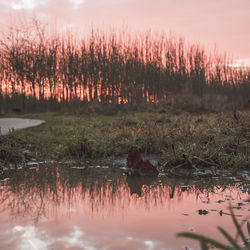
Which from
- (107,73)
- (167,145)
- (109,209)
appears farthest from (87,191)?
(107,73)

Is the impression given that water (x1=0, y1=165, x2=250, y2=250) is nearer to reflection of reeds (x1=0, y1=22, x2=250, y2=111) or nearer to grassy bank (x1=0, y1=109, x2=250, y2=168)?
grassy bank (x1=0, y1=109, x2=250, y2=168)

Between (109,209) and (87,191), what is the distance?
20.9 inches

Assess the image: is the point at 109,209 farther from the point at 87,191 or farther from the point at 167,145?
the point at 167,145

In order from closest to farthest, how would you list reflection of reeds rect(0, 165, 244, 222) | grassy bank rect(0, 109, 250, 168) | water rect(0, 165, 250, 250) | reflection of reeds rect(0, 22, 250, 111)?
water rect(0, 165, 250, 250) < reflection of reeds rect(0, 165, 244, 222) < grassy bank rect(0, 109, 250, 168) < reflection of reeds rect(0, 22, 250, 111)

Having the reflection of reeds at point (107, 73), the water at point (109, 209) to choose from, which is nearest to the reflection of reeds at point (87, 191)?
the water at point (109, 209)

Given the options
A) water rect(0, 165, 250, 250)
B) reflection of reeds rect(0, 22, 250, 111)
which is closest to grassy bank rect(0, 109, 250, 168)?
water rect(0, 165, 250, 250)

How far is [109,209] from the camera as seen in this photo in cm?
198

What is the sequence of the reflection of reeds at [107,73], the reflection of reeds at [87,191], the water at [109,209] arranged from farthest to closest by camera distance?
the reflection of reeds at [107,73], the reflection of reeds at [87,191], the water at [109,209]

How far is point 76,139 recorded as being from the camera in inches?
168

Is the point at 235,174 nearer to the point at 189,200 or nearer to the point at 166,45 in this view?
the point at 189,200

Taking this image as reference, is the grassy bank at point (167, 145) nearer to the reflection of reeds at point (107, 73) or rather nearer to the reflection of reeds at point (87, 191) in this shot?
the reflection of reeds at point (87, 191)

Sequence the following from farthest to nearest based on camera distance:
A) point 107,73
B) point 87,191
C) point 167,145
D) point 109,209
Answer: point 107,73, point 167,145, point 87,191, point 109,209

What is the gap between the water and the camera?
145 centimetres

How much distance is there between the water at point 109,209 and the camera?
4.77 ft
